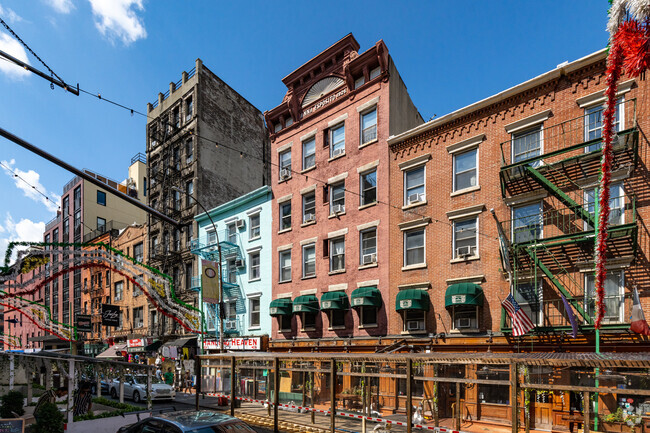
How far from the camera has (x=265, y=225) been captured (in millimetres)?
31312

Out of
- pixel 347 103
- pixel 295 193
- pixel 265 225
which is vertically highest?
pixel 347 103

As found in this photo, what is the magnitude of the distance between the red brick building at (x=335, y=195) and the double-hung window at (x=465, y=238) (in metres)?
3.97

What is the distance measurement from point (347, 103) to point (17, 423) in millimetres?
21909

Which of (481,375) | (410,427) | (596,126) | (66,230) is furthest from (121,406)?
(66,230)

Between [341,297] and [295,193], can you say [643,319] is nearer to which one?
[341,297]

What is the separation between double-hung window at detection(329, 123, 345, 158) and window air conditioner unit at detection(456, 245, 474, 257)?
1006 cm

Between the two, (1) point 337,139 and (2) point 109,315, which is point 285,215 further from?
(2) point 109,315

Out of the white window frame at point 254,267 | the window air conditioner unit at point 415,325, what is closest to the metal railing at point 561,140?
the window air conditioner unit at point 415,325

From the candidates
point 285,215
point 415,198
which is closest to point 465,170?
point 415,198

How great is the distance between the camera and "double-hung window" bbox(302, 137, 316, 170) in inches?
1145

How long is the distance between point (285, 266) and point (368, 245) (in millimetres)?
7003

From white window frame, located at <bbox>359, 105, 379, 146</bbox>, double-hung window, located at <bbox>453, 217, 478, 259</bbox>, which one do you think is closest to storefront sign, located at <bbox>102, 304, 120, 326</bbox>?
white window frame, located at <bbox>359, 105, 379, 146</bbox>

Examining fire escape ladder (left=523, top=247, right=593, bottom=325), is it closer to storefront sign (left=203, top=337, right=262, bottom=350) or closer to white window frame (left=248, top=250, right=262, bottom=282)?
storefront sign (left=203, top=337, right=262, bottom=350)

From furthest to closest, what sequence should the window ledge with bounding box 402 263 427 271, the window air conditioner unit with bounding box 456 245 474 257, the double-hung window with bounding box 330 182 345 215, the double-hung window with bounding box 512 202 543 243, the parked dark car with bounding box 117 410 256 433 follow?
the double-hung window with bounding box 330 182 345 215, the window ledge with bounding box 402 263 427 271, the window air conditioner unit with bounding box 456 245 474 257, the double-hung window with bounding box 512 202 543 243, the parked dark car with bounding box 117 410 256 433
